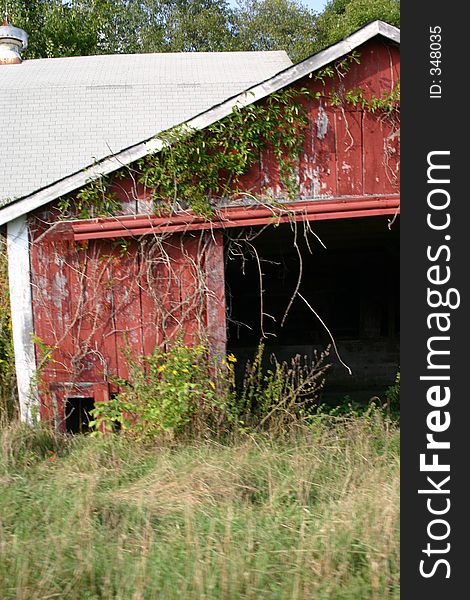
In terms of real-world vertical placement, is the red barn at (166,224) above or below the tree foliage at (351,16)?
below

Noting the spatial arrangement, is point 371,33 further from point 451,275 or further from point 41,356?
point 41,356

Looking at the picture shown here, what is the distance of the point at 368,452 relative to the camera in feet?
20.4

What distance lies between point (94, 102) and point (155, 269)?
8.92m

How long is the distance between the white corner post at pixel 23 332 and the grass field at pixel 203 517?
394 millimetres

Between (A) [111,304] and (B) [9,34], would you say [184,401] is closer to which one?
(A) [111,304]

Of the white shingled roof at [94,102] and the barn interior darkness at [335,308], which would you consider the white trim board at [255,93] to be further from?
the barn interior darkness at [335,308]

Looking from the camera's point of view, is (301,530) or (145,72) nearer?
(301,530)

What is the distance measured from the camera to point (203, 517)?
484 centimetres

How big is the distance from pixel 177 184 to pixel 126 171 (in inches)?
19.6

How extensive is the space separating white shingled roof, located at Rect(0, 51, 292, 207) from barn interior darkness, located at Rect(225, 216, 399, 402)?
3331mm

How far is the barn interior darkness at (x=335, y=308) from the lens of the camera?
42.7 ft

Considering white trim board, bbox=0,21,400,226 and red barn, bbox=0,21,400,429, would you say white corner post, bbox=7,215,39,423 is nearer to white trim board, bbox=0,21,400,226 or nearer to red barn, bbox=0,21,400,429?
red barn, bbox=0,21,400,429

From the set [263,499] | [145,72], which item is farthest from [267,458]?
[145,72]

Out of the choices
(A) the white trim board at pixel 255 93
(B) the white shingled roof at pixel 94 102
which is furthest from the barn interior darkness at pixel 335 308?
(A) the white trim board at pixel 255 93
